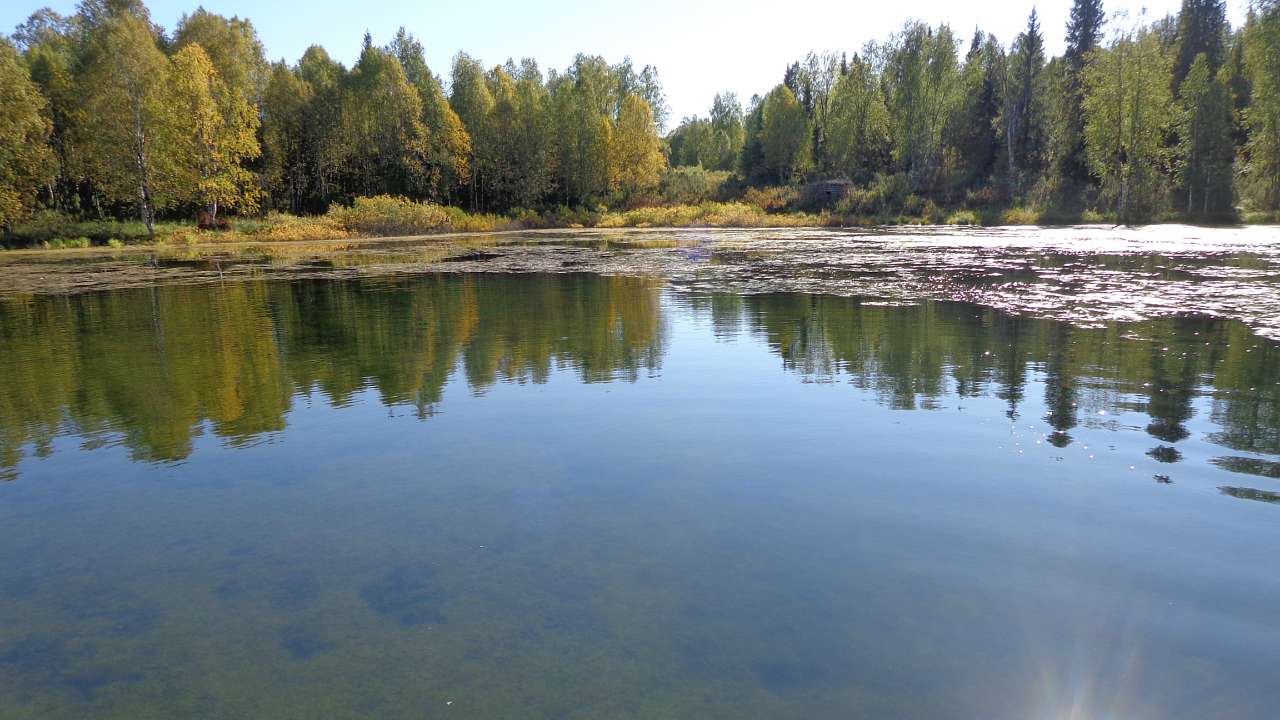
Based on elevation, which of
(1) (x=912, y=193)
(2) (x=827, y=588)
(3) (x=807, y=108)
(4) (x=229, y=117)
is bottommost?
(2) (x=827, y=588)

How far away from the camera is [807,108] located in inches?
3110

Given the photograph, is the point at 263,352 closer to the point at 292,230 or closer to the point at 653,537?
the point at 653,537

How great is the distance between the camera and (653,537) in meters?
4.03

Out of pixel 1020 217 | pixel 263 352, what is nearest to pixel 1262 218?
pixel 1020 217

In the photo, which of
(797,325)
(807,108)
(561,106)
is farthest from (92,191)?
(807,108)

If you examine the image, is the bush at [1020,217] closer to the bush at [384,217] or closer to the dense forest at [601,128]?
the dense forest at [601,128]

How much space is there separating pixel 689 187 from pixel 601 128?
32.9 ft

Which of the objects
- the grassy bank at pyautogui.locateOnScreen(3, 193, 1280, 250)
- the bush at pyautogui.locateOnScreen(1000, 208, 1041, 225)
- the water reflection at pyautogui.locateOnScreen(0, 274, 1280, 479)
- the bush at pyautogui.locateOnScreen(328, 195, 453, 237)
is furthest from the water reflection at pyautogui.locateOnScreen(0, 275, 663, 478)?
the bush at pyautogui.locateOnScreen(1000, 208, 1041, 225)

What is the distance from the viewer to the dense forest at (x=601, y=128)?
3950 centimetres

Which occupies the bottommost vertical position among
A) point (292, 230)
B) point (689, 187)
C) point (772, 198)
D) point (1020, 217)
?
point (1020, 217)

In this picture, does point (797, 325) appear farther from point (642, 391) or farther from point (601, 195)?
point (601, 195)

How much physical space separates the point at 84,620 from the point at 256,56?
199ft

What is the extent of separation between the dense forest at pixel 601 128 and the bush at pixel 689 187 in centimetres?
31

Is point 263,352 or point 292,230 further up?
point 292,230
